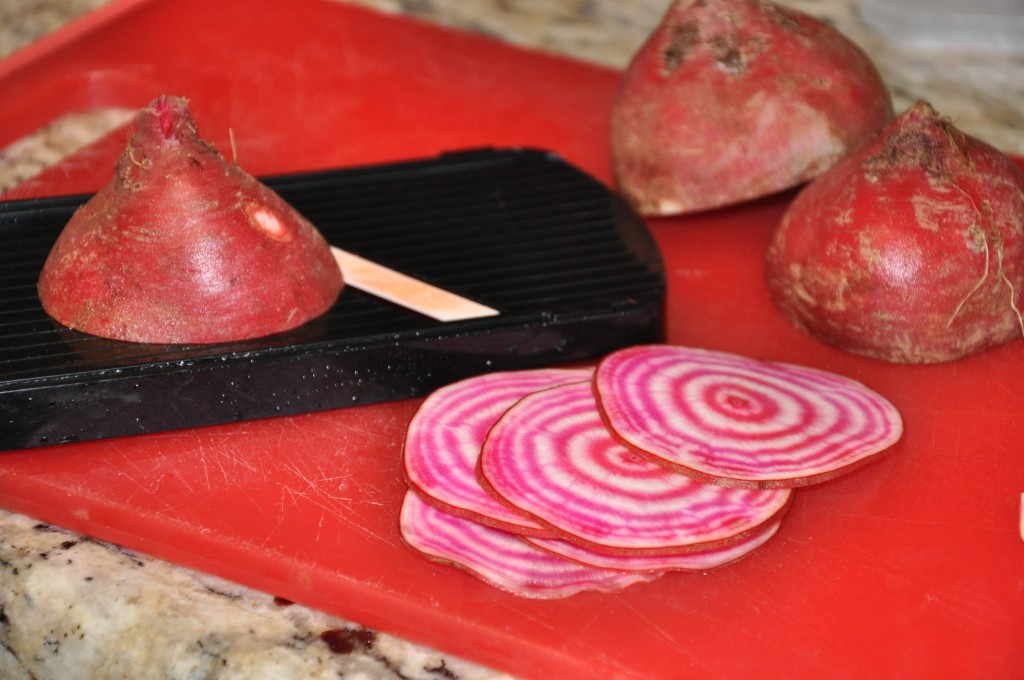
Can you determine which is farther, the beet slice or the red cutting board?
the beet slice

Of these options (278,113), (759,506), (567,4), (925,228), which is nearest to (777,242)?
(925,228)

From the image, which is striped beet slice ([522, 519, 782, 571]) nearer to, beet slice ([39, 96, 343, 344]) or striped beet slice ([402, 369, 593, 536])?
striped beet slice ([402, 369, 593, 536])

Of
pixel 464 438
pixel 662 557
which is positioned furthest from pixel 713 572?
pixel 464 438

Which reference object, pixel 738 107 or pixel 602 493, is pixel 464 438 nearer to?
pixel 602 493

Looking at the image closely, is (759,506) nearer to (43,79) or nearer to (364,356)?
(364,356)

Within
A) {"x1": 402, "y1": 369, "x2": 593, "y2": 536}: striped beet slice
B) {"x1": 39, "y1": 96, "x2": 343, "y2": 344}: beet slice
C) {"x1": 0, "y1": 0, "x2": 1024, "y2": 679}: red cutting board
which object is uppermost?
{"x1": 39, "y1": 96, "x2": 343, "y2": 344}: beet slice

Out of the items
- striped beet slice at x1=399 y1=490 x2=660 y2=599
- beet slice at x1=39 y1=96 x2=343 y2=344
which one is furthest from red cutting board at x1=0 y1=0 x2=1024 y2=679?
beet slice at x1=39 y1=96 x2=343 y2=344

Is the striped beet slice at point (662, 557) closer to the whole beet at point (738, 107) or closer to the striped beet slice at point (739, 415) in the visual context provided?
the striped beet slice at point (739, 415)
